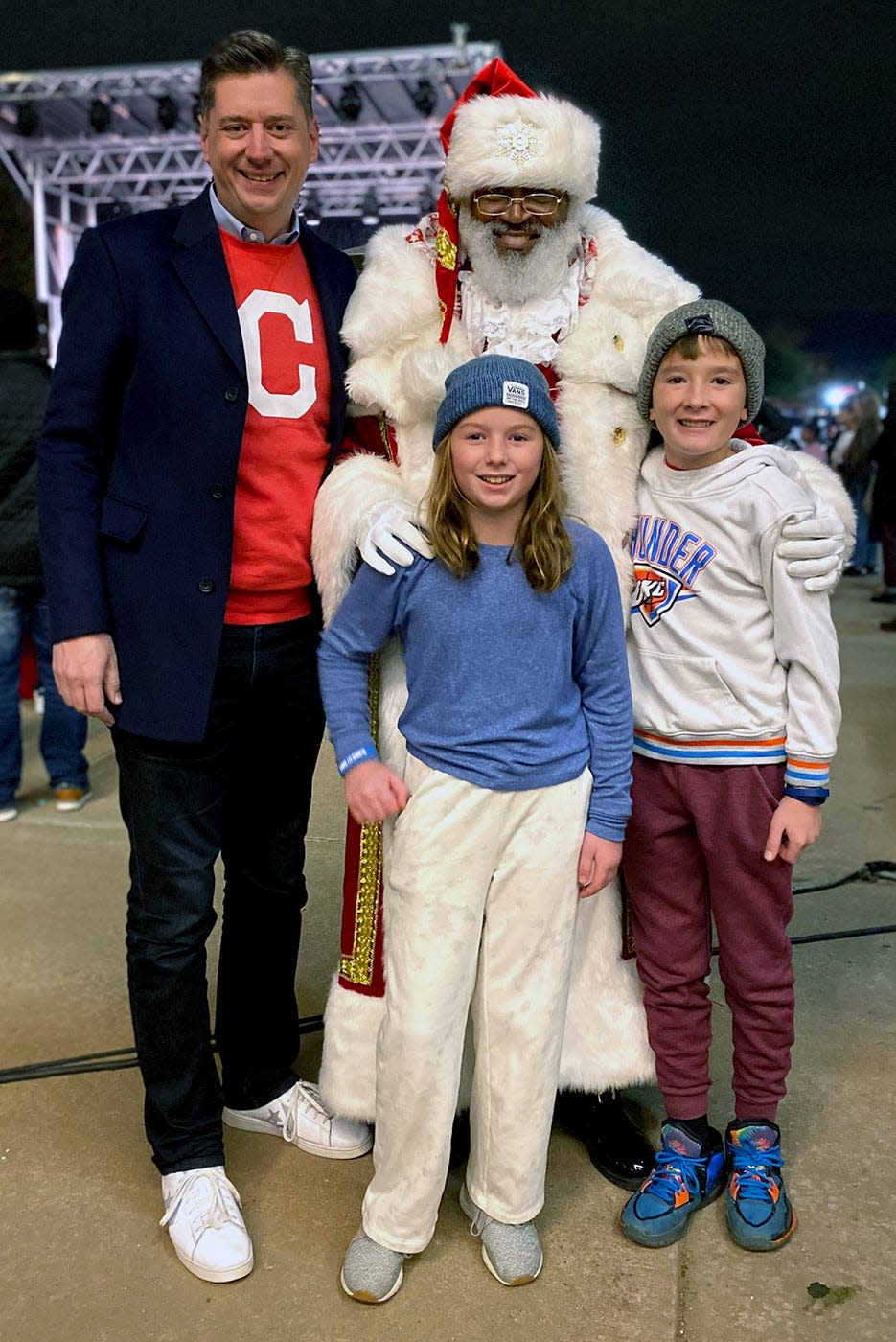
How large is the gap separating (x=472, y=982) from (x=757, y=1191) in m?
0.72

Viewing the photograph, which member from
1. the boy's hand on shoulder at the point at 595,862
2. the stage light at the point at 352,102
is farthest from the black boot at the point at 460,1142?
the stage light at the point at 352,102

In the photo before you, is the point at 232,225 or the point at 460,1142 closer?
the point at 232,225

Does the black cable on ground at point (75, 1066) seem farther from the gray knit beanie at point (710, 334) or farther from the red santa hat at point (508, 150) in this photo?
the red santa hat at point (508, 150)

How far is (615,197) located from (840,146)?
3323 cm

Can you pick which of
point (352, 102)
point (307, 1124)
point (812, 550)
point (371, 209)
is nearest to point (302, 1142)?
point (307, 1124)

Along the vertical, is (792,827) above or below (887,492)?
below

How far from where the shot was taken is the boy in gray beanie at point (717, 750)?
77.5 inches

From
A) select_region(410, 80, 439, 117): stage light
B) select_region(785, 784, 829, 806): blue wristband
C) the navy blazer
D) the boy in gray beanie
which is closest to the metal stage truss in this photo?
select_region(410, 80, 439, 117): stage light

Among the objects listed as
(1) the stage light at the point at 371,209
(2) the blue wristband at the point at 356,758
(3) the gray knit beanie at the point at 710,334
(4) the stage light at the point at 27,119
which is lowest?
(2) the blue wristband at the point at 356,758

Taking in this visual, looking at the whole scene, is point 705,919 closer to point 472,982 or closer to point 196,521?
point 472,982

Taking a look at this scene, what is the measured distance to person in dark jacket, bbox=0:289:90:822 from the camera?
4.18 meters

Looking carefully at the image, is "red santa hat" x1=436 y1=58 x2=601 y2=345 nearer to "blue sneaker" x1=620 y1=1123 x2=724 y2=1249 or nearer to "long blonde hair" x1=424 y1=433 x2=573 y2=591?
"long blonde hair" x1=424 y1=433 x2=573 y2=591

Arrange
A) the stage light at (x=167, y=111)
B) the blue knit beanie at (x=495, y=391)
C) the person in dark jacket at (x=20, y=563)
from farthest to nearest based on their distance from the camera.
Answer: the stage light at (x=167, y=111), the person in dark jacket at (x=20, y=563), the blue knit beanie at (x=495, y=391)

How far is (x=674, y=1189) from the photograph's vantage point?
210 centimetres
